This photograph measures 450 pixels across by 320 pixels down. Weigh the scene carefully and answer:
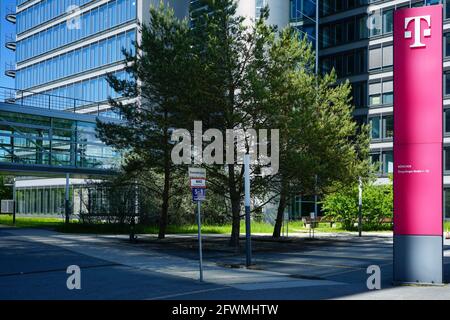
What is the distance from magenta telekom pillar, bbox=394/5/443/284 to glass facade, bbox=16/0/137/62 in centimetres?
4526

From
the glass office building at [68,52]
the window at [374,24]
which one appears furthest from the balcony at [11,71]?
the window at [374,24]

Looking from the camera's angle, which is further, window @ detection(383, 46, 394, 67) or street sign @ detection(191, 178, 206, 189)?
window @ detection(383, 46, 394, 67)

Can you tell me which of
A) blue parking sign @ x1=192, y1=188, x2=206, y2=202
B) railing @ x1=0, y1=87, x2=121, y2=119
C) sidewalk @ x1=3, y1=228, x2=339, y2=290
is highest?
railing @ x1=0, y1=87, x2=121, y2=119

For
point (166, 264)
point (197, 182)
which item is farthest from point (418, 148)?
point (166, 264)

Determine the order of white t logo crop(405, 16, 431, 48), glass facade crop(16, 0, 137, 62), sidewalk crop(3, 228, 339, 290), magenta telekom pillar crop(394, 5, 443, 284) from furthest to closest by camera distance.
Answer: glass facade crop(16, 0, 137, 62)
sidewalk crop(3, 228, 339, 290)
white t logo crop(405, 16, 431, 48)
magenta telekom pillar crop(394, 5, 443, 284)

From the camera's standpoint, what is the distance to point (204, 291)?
42.3 ft

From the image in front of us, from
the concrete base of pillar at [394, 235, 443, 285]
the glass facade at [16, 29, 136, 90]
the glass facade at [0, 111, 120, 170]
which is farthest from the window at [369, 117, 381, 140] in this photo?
the concrete base of pillar at [394, 235, 443, 285]

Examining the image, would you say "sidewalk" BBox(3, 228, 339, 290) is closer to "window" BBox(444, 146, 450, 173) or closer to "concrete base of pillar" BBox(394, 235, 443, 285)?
"concrete base of pillar" BBox(394, 235, 443, 285)

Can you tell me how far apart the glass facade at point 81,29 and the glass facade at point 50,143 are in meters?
19.2

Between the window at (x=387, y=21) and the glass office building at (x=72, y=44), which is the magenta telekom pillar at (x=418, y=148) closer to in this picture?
the glass office building at (x=72, y=44)

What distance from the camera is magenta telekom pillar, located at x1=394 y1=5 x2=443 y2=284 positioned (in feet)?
46.1

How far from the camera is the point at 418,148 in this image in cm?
1423

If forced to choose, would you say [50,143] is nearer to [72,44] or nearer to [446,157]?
[72,44]

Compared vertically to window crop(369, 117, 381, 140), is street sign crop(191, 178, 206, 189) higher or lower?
lower
